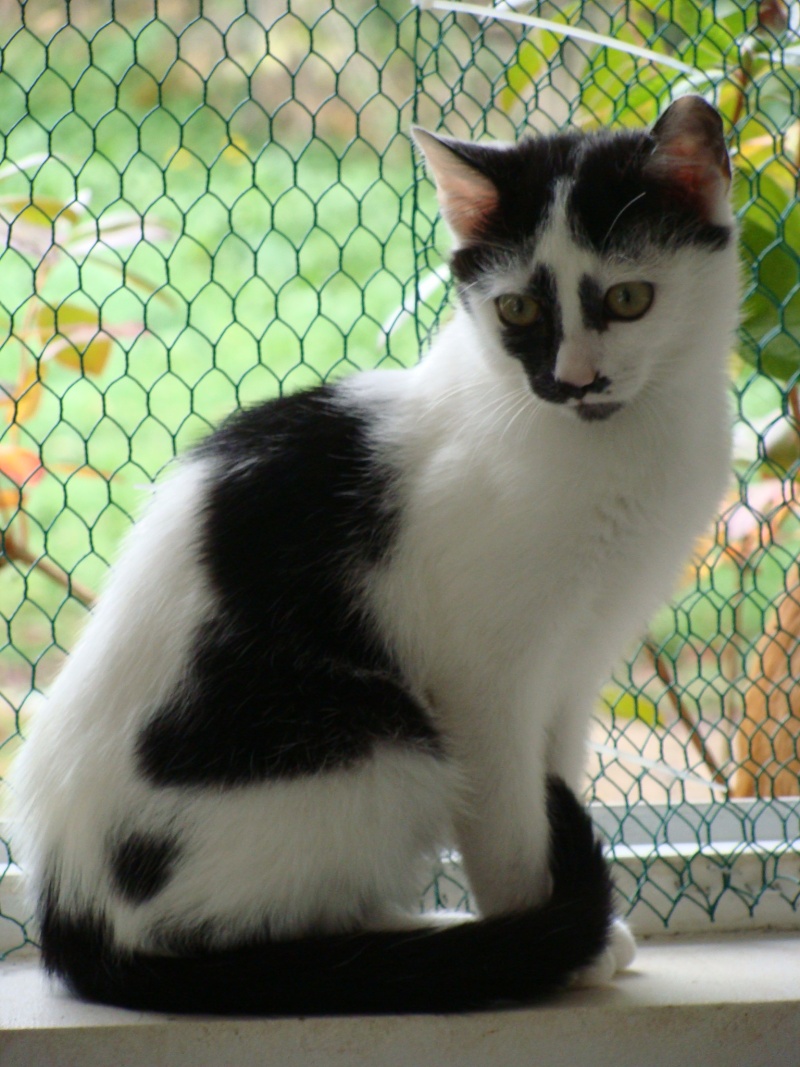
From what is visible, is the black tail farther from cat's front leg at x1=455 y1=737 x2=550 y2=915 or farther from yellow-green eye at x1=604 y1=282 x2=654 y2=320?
yellow-green eye at x1=604 y1=282 x2=654 y2=320

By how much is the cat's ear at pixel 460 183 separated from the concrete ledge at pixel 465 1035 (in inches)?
31.4

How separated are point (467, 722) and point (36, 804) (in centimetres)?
45

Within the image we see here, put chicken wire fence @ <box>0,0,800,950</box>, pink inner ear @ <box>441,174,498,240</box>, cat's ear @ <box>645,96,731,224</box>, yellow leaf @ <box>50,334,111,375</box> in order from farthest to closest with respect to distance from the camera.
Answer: yellow leaf @ <box>50,334,111,375</box> < chicken wire fence @ <box>0,0,800,950</box> < pink inner ear @ <box>441,174,498,240</box> < cat's ear @ <box>645,96,731,224</box>

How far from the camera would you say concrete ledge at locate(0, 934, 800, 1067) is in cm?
102

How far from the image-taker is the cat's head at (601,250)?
1.02m

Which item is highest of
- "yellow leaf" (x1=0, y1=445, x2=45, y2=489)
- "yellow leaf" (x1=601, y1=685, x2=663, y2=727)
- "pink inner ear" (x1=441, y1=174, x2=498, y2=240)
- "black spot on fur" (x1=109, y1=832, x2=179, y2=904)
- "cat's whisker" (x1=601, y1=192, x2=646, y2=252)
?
"cat's whisker" (x1=601, y1=192, x2=646, y2=252)

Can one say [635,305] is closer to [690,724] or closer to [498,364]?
[498,364]

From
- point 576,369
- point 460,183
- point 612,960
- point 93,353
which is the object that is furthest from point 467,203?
point 612,960

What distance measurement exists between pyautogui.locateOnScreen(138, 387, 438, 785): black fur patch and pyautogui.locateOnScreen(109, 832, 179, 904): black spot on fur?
0.19ft

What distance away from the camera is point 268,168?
103 inches

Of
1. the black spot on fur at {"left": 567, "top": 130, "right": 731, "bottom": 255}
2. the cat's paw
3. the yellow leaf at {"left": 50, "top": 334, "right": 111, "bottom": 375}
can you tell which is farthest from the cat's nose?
the yellow leaf at {"left": 50, "top": 334, "right": 111, "bottom": 375}

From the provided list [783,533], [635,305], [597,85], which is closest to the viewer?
[635,305]

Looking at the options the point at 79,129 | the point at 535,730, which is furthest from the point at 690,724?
the point at 79,129

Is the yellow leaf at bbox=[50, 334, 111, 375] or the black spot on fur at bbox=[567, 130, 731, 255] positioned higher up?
the black spot on fur at bbox=[567, 130, 731, 255]
